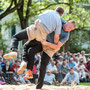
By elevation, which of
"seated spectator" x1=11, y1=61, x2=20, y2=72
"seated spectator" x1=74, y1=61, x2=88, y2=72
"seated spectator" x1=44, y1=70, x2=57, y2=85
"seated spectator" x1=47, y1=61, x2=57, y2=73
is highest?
"seated spectator" x1=11, y1=61, x2=20, y2=72

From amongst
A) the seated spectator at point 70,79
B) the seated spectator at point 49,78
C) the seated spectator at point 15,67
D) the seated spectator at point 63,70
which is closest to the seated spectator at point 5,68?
the seated spectator at point 15,67

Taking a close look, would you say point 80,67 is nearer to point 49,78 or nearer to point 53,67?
point 53,67

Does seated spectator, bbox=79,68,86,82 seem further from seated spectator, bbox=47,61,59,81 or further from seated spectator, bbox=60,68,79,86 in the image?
seated spectator, bbox=60,68,79,86

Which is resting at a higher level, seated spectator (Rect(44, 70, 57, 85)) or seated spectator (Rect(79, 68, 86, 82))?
seated spectator (Rect(44, 70, 57, 85))

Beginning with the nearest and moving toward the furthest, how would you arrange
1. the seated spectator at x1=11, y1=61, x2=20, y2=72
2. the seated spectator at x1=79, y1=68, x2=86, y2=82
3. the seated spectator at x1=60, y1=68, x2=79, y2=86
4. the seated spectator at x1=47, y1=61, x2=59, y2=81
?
the seated spectator at x1=11, y1=61, x2=20, y2=72
the seated spectator at x1=60, y1=68, x2=79, y2=86
the seated spectator at x1=47, y1=61, x2=59, y2=81
the seated spectator at x1=79, y1=68, x2=86, y2=82

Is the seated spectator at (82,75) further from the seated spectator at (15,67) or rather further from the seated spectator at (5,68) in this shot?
the seated spectator at (5,68)

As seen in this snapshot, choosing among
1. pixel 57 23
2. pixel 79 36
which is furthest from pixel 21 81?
pixel 79 36

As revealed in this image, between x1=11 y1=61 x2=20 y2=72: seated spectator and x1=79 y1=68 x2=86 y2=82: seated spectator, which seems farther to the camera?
x1=79 y1=68 x2=86 y2=82: seated spectator

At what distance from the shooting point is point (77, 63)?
57.0 ft

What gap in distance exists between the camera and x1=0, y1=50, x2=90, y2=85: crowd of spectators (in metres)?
13.4

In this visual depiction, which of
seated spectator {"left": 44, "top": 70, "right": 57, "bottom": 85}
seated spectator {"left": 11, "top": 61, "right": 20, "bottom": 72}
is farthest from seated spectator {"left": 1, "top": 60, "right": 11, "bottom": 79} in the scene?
seated spectator {"left": 44, "top": 70, "right": 57, "bottom": 85}

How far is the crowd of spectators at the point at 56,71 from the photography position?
1335 centimetres

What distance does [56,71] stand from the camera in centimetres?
1529

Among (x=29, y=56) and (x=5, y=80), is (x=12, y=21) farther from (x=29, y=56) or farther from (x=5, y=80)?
(x=29, y=56)
